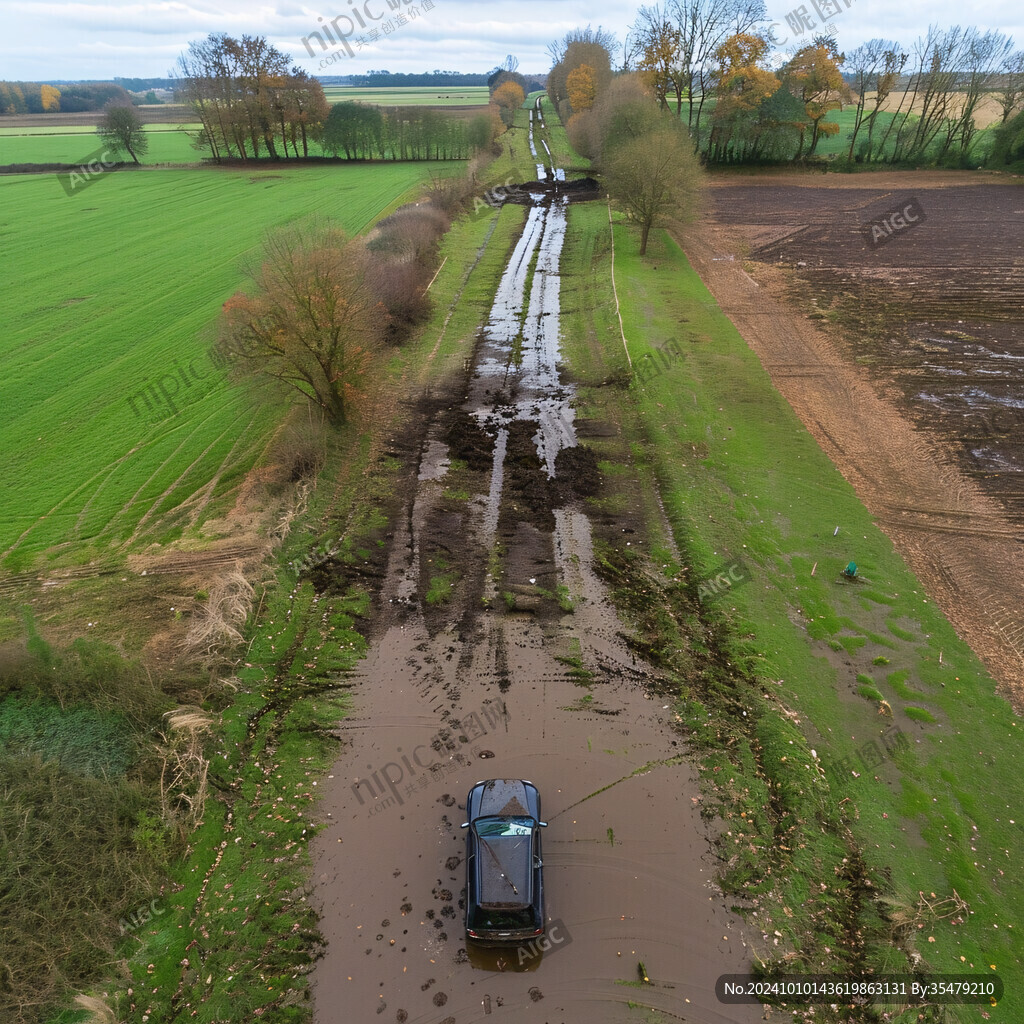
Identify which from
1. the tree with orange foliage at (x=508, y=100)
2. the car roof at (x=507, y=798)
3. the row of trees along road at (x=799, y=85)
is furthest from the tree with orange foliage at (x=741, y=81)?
the car roof at (x=507, y=798)

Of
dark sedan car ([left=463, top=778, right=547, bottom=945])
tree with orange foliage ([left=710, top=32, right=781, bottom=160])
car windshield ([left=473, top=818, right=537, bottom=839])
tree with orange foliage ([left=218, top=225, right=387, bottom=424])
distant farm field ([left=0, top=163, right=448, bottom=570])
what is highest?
tree with orange foliage ([left=710, top=32, right=781, bottom=160])

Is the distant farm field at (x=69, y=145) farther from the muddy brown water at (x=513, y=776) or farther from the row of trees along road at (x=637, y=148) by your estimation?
the muddy brown water at (x=513, y=776)

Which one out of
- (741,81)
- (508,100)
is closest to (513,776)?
(741,81)

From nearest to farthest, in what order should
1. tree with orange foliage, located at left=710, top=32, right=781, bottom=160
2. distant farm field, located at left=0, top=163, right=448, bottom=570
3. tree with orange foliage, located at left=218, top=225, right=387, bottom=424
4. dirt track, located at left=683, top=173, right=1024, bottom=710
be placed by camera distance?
1. dirt track, located at left=683, top=173, right=1024, bottom=710
2. distant farm field, located at left=0, top=163, right=448, bottom=570
3. tree with orange foliage, located at left=218, top=225, right=387, bottom=424
4. tree with orange foliage, located at left=710, top=32, right=781, bottom=160

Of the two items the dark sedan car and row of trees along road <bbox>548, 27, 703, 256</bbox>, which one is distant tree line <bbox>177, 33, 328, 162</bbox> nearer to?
row of trees along road <bbox>548, 27, 703, 256</bbox>

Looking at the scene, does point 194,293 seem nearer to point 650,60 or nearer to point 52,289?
point 52,289

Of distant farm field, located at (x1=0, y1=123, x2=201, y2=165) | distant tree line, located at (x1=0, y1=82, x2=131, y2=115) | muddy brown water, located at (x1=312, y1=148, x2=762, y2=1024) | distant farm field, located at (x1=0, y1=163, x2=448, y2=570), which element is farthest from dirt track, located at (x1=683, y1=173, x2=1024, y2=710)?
distant tree line, located at (x1=0, y1=82, x2=131, y2=115)
